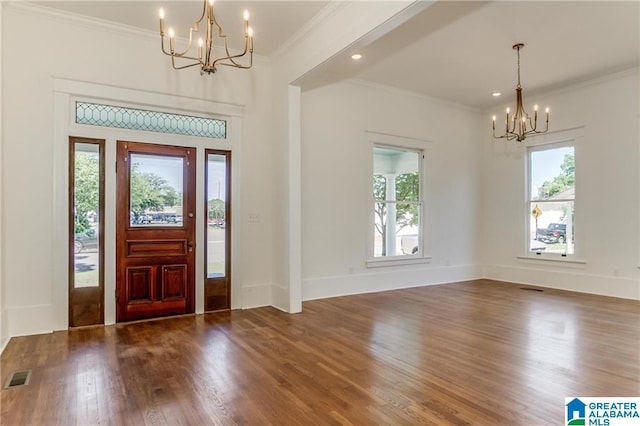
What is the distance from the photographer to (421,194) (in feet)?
22.9

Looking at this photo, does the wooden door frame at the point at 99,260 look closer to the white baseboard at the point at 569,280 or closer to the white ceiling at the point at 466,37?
the white ceiling at the point at 466,37

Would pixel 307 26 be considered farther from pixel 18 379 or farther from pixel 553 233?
pixel 553 233

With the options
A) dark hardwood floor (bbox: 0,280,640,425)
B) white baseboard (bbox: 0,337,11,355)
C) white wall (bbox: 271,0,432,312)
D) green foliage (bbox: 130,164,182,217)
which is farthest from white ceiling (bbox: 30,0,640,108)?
white baseboard (bbox: 0,337,11,355)

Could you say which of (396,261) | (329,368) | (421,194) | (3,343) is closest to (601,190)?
(421,194)

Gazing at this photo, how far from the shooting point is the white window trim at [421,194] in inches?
248

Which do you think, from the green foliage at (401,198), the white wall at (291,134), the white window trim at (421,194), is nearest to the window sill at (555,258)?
the white window trim at (421,194)

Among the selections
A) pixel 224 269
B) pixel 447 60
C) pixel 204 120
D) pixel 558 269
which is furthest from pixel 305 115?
pixel 558 269

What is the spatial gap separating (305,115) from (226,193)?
170 cm

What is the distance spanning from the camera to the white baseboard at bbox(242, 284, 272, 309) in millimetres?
5141

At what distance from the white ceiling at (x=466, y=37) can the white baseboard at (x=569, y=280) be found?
3225 mm

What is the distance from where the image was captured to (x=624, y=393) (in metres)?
2.60

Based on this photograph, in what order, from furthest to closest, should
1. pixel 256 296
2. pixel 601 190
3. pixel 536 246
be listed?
1. pixel 536 246
2. pixel 601 190
3. pixel 256 296

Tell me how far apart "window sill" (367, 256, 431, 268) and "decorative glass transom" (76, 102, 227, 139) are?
10.2ft

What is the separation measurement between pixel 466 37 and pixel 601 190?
355 cm
